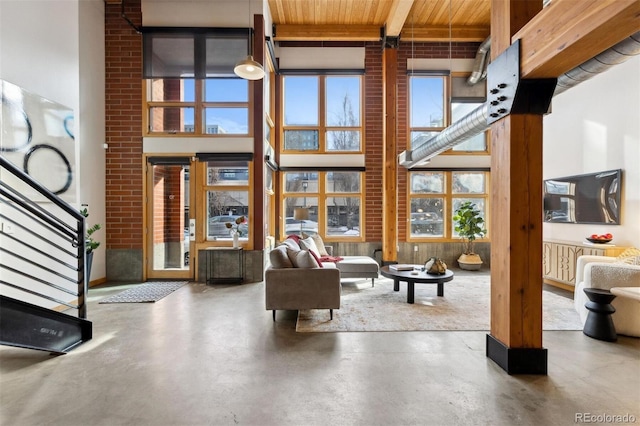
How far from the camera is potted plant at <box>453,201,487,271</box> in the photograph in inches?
282

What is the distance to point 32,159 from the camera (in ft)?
13.1

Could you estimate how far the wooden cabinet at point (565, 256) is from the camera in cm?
456

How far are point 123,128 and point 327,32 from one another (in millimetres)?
4972

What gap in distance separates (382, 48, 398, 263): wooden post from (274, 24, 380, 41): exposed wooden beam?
1.90 ft

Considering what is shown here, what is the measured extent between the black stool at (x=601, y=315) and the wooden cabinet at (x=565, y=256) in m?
1.62

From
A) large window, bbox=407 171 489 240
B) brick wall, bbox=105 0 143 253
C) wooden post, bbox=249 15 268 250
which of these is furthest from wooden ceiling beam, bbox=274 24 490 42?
large window, bbox=407 171 489 240

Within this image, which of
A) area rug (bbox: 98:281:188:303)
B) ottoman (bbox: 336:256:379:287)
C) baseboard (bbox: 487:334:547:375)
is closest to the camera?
baseboard (bbox: 487:334:547:375)

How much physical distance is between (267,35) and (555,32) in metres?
5.62

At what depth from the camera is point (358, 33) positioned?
7074mm

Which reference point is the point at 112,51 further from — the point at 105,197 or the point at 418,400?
the point at 418,400

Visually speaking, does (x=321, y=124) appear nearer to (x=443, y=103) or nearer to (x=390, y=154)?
(x=390, y=154)

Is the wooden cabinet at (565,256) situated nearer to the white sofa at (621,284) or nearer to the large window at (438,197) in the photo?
Answer: the white sofa at (621,284)

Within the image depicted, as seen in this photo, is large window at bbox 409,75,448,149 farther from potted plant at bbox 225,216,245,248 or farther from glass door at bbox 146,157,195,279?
glass door at bbox 146,157,195,279

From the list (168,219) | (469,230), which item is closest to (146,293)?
(168,219)
